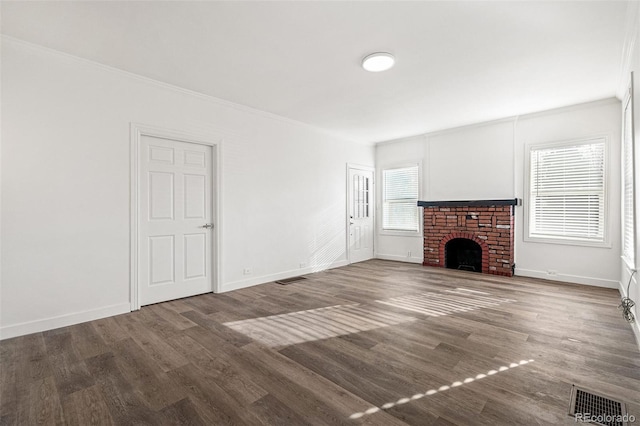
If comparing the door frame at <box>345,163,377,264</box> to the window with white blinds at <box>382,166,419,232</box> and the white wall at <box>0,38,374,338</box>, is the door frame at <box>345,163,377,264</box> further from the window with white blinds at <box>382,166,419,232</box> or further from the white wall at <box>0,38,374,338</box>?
the white wall at <box>0,38,374,338</box>

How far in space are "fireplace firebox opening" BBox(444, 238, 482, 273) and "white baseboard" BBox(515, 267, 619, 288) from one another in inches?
26.9

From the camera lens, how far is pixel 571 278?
464 centimetres

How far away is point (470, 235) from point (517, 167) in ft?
4.70

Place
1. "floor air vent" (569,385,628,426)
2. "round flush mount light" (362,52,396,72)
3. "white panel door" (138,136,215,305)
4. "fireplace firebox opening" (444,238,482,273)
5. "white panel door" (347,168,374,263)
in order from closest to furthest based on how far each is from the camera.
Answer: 1. "floor air vent" (569,385,628,426)
2. "round flush mount light" (362,52,396,72)
3. "white panel door" (138,136,215,305)
4. "fireplace firebox opening" (444,238,482,273)
5. "white panel door" (347,168,374,263)

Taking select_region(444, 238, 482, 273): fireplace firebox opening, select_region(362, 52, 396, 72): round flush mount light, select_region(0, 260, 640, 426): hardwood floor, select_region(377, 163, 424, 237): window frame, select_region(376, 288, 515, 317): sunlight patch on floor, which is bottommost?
select_region(0, 260, 640, 426): hardwood floor

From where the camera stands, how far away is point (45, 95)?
2.92 meters

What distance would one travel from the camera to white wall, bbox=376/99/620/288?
433 cm

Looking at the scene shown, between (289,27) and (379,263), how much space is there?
499 cm

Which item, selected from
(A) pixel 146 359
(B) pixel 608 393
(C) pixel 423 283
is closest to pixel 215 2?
(A) pixel 146 359

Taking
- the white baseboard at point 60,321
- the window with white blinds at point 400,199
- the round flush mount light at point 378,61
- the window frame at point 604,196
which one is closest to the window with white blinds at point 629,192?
the window frame at point 604,196

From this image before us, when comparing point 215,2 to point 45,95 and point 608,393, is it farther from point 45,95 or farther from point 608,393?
point 608,393

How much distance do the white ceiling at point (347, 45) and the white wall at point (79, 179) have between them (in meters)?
0.25

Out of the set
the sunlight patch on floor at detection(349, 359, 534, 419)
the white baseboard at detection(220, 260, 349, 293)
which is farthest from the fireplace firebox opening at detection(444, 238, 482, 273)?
the sunlight patch on floor at detection(349, 359, 534, 419)

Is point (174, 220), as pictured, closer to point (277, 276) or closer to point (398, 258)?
point (277, 276)
